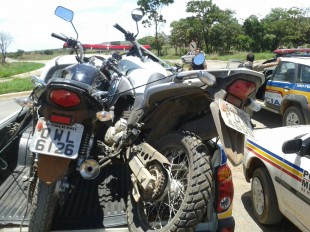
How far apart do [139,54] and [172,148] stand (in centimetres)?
225

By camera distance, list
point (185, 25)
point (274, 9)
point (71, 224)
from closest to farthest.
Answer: point (71, 224), point (185, 25), point (274, 9)

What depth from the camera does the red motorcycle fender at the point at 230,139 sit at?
227 cm

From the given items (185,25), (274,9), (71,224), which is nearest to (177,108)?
(71,224)

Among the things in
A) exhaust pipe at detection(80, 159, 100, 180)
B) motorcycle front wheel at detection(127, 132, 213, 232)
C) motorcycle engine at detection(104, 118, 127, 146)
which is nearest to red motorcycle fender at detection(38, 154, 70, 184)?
exhaust pipe at detection(80, 159, 100, 180)

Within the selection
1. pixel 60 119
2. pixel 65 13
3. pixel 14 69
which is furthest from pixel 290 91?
pixel 14 69

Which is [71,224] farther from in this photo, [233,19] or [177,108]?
[233,19]

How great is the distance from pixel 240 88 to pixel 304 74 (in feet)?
19.2

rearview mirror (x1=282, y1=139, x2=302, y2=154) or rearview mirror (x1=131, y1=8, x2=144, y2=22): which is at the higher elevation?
rearview mirror (x1=131, y1=8, x2=144, y2=22)

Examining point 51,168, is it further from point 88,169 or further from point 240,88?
point 240,88

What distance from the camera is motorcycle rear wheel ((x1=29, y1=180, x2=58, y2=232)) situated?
254cm

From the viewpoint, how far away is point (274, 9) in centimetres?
5894

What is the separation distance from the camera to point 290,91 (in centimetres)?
805

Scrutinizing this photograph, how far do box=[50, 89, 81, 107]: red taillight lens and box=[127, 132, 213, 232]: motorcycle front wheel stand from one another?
0.75 meters

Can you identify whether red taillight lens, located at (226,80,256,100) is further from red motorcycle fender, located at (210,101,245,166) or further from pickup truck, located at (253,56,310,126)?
pickup truck, located at (253,56,310,126)
